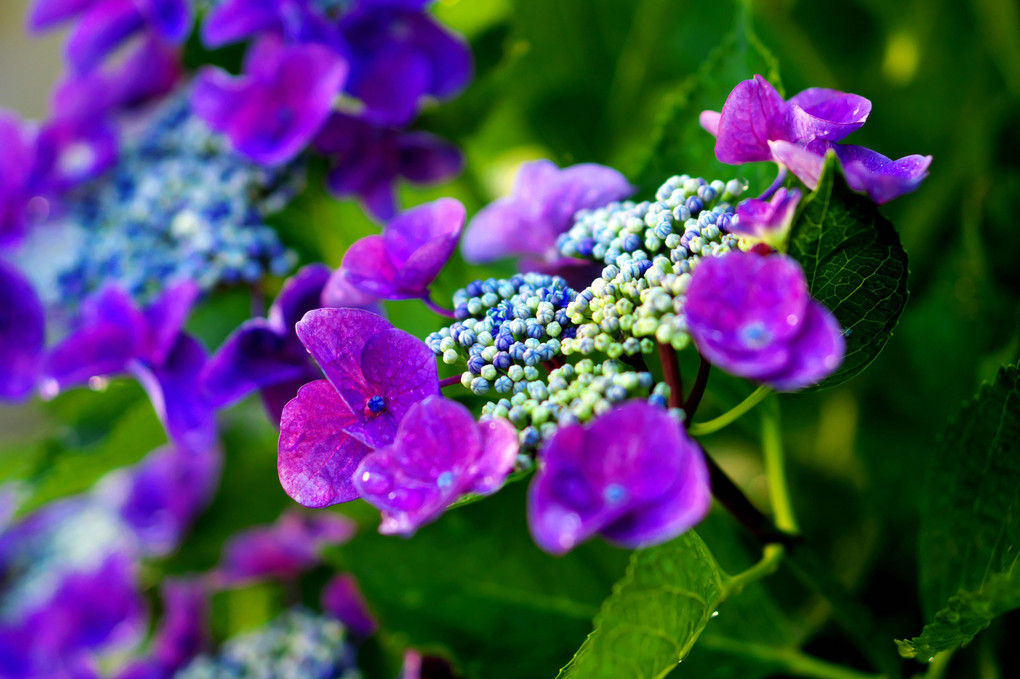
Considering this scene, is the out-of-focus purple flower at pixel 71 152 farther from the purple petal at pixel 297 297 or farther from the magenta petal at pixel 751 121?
the magenta petal at pixel 751 121

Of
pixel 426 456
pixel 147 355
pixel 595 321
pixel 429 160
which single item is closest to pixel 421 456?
pixel 426 456

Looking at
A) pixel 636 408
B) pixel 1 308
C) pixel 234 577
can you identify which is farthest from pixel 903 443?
pixel 1 308

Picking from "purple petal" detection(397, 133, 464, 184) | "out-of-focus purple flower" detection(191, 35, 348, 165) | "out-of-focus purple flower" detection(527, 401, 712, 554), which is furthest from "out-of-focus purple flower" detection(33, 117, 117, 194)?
"out-of-focus purple flower" detection(527, 401, 712, 554)

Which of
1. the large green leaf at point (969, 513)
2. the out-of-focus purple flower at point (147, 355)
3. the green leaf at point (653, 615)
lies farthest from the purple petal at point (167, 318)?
the large green leaf at point (969, 513)

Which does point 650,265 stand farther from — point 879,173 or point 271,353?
point 271,353

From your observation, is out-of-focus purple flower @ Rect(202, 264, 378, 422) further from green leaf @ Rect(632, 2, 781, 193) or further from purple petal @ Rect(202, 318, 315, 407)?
green leaf @ Rect(632, 2, 781, 193)

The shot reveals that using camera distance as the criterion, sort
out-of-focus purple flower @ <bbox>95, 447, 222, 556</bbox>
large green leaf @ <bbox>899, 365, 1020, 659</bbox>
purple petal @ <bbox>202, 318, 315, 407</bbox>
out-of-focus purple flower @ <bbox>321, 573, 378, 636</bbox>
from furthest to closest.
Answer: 1. out-of-focus purple flower @ <bbox>95, 447, 222, 556</bbox>
2. out-of-focus purple flower @ <bbox>321, 573, 378, 636</bbox>
3. purple petal @ <bbox>202, 318, 315, 407</bbox>
4. large green leaf @ <bbox>899, 365, 1020, 659</bbox>
